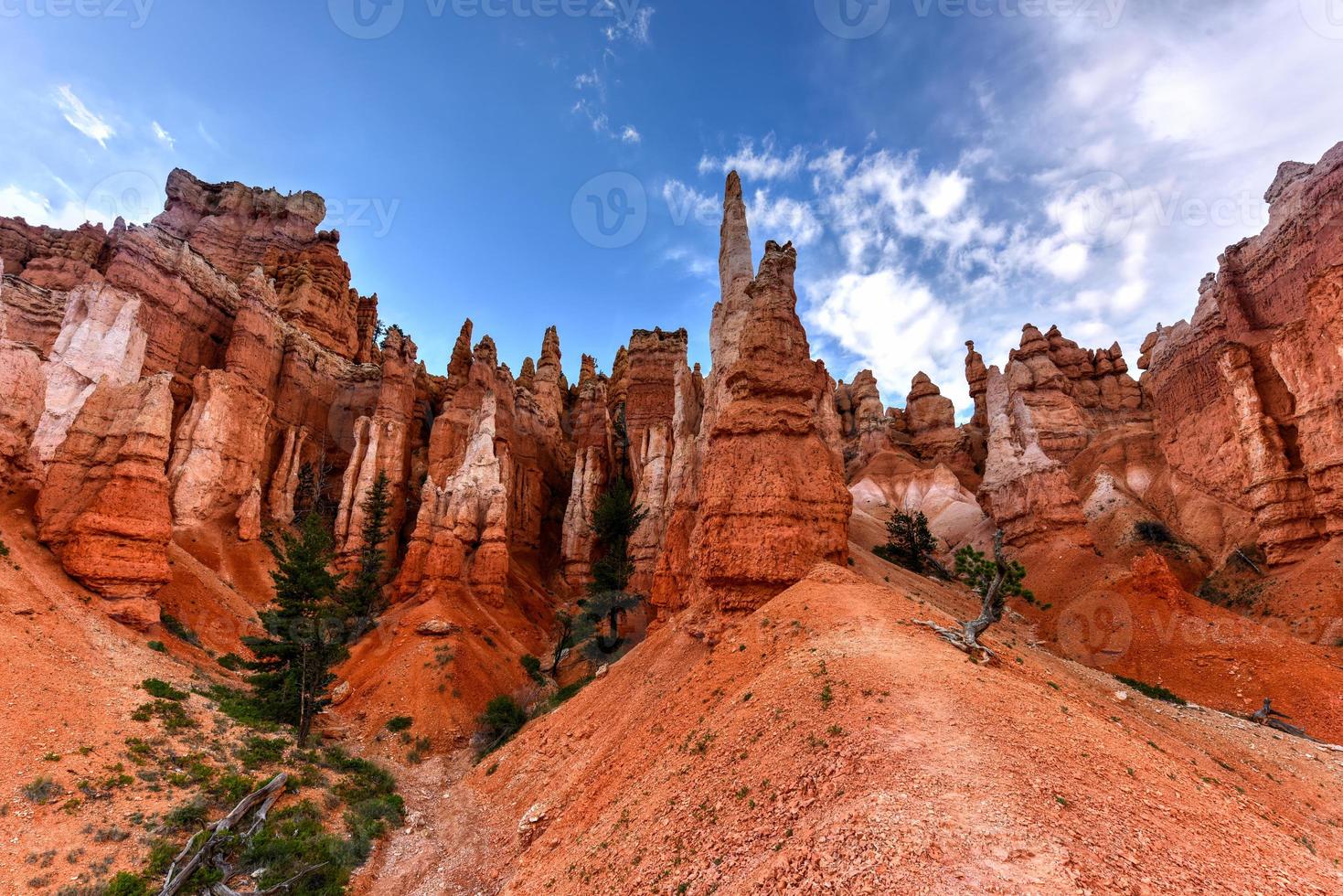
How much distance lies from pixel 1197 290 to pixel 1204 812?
50.3 meters

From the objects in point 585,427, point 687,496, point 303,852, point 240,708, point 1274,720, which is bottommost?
point 303,852

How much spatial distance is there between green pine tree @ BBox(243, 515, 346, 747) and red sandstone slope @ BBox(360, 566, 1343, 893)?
847 cm

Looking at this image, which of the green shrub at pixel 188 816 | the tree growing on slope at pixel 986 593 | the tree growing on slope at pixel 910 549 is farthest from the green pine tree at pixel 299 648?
the tree growing on slope at pixel 910 549

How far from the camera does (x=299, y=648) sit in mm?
22938

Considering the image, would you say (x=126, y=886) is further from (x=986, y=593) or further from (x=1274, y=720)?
(x=1274, y=720)

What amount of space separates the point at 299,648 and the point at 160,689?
5.54 meters

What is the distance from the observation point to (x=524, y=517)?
50.4 metres

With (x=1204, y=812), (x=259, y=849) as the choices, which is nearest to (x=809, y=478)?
(x=1204, y=812)

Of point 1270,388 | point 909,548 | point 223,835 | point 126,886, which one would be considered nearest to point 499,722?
point 223,835

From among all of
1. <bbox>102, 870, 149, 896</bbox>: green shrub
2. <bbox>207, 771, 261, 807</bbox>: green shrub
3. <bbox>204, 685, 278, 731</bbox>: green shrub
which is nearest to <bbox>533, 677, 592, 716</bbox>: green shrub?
<bbox>204, 685, 278, 731</bbox>: green shrub

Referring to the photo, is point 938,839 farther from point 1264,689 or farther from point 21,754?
point 1264,689

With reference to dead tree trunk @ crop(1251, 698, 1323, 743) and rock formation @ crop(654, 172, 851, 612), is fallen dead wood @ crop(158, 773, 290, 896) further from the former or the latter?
dead tree trunk @ crop(1251, 698, 1323, 743)

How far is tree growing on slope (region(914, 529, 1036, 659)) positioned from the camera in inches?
506

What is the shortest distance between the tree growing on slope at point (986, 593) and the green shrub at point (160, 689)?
2397 centimetres
